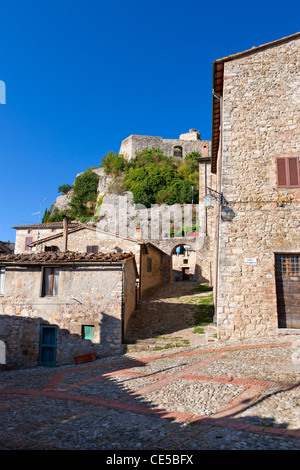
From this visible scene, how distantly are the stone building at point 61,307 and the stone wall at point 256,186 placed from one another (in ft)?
13.7

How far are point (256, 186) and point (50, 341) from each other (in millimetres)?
9825

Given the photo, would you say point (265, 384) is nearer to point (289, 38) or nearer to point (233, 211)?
point (233, 211)

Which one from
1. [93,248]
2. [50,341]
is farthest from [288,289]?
[93,248]

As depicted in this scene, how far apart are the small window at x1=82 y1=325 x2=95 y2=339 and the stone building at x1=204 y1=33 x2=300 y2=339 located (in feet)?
15.9

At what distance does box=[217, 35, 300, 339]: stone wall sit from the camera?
1110 centimetres

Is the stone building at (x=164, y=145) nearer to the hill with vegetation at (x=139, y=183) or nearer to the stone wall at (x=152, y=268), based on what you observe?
the hill with vegetation at (x=139, y=183)

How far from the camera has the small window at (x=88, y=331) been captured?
1269 centimetres

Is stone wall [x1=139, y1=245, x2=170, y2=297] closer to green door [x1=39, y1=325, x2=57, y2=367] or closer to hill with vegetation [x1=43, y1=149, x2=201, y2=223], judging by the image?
green door [x1=39, y1=325, x2=57, y2=367]

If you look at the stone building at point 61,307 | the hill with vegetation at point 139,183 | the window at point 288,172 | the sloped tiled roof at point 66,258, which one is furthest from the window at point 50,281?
the hill with vegetation at point 139,183

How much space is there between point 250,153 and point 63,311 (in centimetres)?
937

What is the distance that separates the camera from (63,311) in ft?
43.0

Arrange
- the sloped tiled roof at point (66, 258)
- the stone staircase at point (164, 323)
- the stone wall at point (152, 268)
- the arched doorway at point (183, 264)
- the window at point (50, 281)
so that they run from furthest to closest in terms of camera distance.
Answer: the arched doorway at point (183, 264) < the stone wall at point (152, 268) < the window at point (50, 281) < the sloped tiled roof at point (66, 258) < the stone staircase at point (164, 323)

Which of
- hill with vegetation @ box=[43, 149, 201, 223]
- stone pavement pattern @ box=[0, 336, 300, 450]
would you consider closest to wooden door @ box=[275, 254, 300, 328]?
stone pavement pattern @ box=[0, 336, 300, 450]
